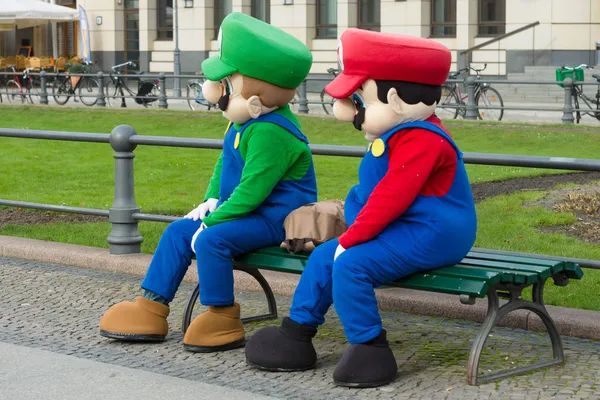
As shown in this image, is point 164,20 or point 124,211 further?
point 164,20

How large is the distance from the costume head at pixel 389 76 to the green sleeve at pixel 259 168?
540mm

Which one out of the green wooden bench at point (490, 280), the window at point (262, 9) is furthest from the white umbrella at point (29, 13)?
the green wooden bench at point (490, 280)

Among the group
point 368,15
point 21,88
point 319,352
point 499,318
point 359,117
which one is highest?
point 368,15

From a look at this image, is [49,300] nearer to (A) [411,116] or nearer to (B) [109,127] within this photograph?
(A) [411,116]

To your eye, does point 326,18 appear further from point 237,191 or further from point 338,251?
point 338,251

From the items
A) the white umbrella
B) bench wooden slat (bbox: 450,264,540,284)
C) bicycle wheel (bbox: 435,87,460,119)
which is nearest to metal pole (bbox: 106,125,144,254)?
bench wooden slat (bbox: 450,264,540,284)

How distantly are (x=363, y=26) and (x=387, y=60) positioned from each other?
A: 29.9 meters

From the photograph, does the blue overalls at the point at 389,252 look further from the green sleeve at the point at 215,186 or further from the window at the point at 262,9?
the window at the point at 262,9

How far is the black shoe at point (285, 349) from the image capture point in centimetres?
519

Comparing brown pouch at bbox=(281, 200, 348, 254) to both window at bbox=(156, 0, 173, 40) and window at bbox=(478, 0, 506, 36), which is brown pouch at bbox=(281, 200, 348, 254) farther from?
window at bbox=(156, 0, 173, 40)

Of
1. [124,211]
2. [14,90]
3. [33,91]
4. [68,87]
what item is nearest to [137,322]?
[124,211]

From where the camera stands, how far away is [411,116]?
5.07 m

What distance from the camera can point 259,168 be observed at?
5500 mm

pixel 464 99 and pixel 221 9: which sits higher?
pixel 221 9
